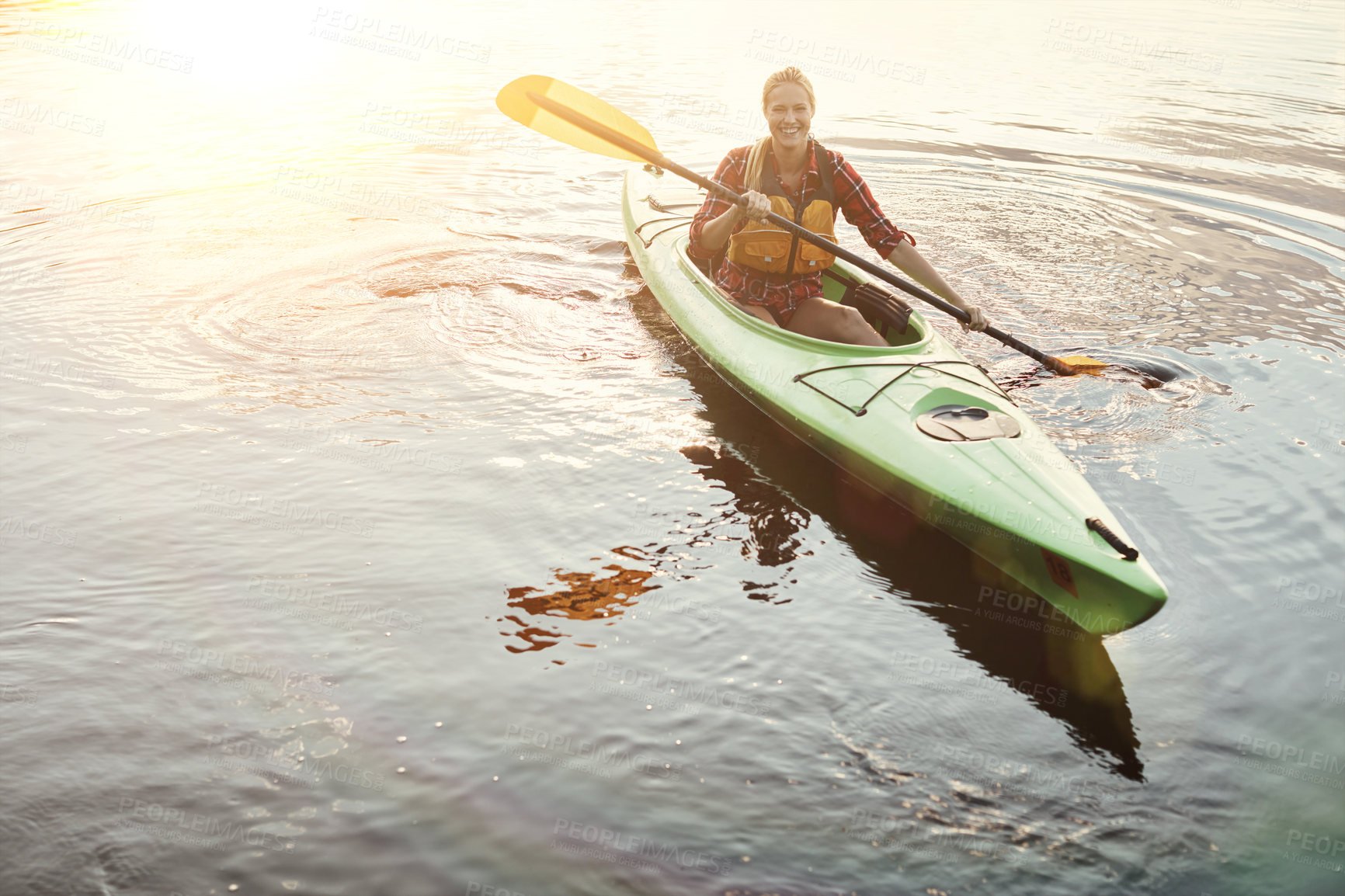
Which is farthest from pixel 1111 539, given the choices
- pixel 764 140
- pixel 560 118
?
pixel 560 118

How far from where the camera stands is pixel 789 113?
14.6 feet

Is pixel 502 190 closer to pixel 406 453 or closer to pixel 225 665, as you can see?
pixel 406 453

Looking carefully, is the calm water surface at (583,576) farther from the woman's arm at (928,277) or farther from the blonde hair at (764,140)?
the blonde hair at (764,140)

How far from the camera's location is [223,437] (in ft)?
14.7

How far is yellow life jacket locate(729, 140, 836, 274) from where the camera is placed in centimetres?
468

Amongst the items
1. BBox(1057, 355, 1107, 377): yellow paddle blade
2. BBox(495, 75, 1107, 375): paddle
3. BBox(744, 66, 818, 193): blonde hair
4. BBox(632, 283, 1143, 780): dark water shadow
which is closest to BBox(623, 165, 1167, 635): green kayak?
BBox(632, 283, 1143, 780): dark water shadow

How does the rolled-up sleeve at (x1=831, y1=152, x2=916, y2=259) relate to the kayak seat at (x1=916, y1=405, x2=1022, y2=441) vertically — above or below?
above

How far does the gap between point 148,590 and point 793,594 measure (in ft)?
7.71

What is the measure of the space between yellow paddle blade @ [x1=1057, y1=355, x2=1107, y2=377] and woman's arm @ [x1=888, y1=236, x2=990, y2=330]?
657 mm

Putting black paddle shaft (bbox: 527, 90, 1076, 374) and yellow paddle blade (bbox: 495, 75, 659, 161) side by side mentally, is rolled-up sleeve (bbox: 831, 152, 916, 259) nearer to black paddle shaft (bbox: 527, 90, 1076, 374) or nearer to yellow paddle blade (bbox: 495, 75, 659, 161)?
black paddle shaft (bbox: 527, 90, 1076, 374)

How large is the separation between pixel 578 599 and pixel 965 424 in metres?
1.73

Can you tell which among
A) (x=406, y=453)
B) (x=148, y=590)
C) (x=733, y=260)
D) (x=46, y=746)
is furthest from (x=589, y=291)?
(x=46, y=746)

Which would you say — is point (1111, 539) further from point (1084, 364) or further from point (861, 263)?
point (1084, 364)

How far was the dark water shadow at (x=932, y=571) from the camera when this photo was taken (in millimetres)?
3088
